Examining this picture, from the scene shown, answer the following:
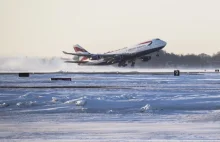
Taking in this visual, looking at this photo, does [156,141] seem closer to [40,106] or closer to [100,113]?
[100,113]

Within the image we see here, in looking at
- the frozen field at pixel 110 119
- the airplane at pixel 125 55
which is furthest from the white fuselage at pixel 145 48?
the frozen field at pixel 110 119

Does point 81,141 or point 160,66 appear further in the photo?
point 160,66

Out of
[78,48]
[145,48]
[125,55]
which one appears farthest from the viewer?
[78,48]

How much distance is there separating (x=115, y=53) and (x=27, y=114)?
110837 millimetres

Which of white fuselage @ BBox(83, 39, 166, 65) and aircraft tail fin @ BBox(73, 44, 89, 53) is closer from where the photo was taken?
white fuselage @ BBox(83, 39, 166, 65)

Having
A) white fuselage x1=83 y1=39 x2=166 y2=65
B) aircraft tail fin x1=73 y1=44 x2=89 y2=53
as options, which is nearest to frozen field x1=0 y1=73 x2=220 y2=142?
white fuselage x1=83 y1=39 x2=166 y2=65

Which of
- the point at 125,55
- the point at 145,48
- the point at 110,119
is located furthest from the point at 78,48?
the point at 110,119

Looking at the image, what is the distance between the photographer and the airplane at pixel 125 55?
132 meters

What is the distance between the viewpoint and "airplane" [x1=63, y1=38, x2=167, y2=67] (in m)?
132

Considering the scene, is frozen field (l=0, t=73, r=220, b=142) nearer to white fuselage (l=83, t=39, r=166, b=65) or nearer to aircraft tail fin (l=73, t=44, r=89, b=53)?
white fuselage (l=83, t=39, r=166, b=65)

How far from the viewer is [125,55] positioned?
136875 mm

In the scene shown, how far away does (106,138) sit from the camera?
19812mm

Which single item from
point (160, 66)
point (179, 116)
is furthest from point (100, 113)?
point (160, 66)

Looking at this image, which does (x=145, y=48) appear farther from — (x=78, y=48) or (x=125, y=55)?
(x=78, y=48)
